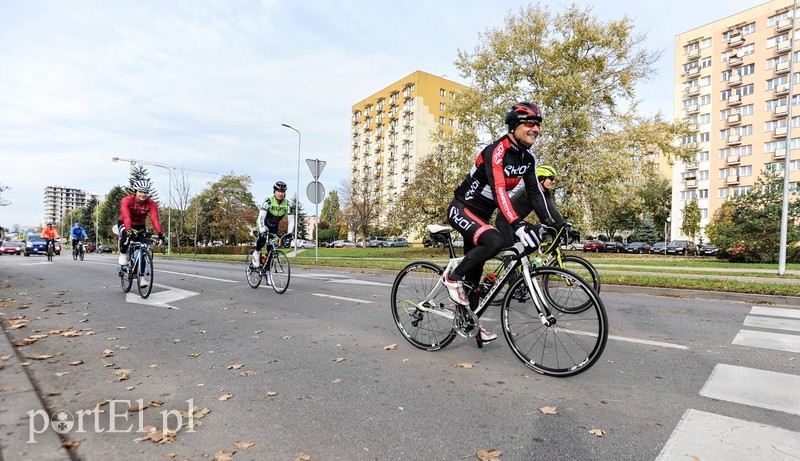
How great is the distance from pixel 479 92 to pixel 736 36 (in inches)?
2134

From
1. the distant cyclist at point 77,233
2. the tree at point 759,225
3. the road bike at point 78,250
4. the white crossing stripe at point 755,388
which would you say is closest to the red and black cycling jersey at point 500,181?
the white crossing stripe at point 755,388

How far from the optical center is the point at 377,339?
465 centimetres

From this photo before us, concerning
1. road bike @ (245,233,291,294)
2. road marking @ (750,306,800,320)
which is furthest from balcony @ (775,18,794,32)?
road bike @ (245,233,291,294)

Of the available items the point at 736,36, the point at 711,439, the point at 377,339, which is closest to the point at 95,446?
the point at 377,339

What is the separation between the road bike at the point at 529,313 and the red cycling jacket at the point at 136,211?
5845 millimetres

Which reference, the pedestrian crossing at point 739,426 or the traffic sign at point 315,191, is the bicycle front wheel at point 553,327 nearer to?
the pedestrian crossing at point 739,426

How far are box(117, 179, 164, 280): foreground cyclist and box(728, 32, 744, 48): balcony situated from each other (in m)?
76.0

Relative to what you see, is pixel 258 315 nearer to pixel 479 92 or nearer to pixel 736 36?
pixel 479 92

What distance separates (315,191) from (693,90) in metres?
69.3

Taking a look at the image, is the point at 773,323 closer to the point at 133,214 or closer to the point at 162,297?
the point at 162,297

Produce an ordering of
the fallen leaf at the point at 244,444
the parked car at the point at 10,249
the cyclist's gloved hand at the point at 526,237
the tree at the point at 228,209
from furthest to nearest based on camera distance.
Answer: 1. the tree at the point at 228,209
2. the parked car at the point at 10,249
3. the cyclist's gloved hand at the point at 526,237
4. the fallen leaf at the point at 244,444

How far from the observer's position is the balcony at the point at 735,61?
193 feet

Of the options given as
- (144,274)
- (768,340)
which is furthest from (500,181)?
(144,274)

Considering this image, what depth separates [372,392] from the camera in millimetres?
3096
